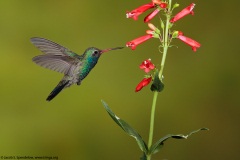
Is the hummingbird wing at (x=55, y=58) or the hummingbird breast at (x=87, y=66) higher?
the hummingbird wing at (x=55, y=58)

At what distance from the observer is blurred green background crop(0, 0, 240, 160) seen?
3.78 meters

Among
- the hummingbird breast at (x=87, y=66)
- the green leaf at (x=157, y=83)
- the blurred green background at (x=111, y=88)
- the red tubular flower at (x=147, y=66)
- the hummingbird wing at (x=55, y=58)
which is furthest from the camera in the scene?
the blurred green background at (x=111, y=88)

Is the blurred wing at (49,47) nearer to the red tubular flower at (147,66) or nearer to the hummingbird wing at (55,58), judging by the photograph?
the hummingbird wing at (55,58)

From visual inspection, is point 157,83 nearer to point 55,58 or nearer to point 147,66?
point 147,66

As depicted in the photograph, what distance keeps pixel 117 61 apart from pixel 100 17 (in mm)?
450

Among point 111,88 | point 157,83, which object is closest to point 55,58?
point 157,83

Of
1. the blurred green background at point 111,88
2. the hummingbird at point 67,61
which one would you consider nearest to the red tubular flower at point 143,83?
the hummingbird at point 67,61

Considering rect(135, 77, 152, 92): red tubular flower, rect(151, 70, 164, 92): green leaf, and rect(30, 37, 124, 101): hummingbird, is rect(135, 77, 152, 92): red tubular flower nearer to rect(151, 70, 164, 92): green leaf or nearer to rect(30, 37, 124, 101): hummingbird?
rect(151, 70, 164, 92): green leaf

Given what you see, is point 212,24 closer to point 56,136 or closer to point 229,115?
point 229,115

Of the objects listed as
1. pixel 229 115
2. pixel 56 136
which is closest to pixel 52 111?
pixel 56 136

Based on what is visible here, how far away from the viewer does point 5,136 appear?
3701mm

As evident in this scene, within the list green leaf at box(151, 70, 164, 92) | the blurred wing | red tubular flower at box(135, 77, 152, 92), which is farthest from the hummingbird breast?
green leaf at box(151, 70, 164, 92)

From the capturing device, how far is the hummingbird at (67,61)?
2.18 meters

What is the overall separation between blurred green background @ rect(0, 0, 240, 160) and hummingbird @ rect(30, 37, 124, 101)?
1.54m
